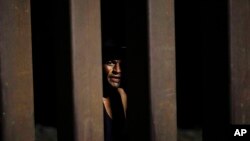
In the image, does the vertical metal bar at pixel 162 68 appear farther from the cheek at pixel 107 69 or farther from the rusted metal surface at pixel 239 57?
the cheek at pixel 107 69

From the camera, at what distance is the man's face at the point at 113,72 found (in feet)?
7.44

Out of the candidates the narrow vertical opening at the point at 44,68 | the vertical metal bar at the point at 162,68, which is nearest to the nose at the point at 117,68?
the narrow vertical opening at the point at 44,68

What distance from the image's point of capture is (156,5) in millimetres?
1027

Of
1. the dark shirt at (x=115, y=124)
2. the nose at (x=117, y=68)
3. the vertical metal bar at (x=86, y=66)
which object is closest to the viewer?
the vertical metal bar at (x=86, y=66)

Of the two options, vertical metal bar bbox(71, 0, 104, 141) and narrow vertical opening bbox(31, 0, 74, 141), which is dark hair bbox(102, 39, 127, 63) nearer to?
narrow vertical opening bbox(31, 0, 74, 141)

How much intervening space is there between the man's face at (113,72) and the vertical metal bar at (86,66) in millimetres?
1220

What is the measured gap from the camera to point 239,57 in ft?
3.53

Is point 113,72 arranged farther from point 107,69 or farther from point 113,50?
point 113,50

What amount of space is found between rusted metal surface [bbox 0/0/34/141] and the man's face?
1.23 metres

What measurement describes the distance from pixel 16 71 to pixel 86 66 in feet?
0.73

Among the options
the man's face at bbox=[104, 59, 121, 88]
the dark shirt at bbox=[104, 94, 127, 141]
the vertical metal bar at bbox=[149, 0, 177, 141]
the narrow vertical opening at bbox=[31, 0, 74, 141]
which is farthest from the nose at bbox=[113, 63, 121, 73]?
the vertical metal bar at bbox=[149, 0, 177, 141]

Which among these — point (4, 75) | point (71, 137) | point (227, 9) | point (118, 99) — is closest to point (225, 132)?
point (227, 9)

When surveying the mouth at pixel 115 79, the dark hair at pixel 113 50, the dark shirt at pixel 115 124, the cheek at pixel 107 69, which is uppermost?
the dark hair at pixel 113 50

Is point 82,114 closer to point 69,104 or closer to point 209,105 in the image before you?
point 69,104
